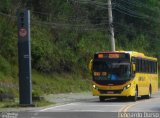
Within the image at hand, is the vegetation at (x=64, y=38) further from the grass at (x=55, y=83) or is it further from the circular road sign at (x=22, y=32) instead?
the circular road sign at (x=22, y=32)

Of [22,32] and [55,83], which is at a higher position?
[22,32]

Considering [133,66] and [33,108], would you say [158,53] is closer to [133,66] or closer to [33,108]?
[133,66]

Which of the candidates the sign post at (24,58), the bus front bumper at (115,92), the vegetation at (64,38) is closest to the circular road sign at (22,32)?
the sign post at (24,58)

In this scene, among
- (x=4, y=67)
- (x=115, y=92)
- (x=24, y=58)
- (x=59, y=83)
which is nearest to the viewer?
(x=24, y=58)

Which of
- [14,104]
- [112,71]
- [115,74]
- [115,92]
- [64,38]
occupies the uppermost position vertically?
[64,38]

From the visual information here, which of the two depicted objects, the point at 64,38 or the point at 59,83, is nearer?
the point at 59,83

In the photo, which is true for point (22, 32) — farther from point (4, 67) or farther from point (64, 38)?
point (64, 38)

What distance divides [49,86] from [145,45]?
2677 centimetres

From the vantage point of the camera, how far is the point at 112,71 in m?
37.2

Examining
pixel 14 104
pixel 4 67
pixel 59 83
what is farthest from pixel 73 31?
pixel 14 104

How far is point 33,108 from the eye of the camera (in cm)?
2973

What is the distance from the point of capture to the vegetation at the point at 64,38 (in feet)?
156

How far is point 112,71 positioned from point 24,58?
8.16 metres

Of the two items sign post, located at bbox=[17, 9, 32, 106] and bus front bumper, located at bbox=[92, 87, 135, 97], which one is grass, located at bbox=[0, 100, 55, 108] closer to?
sign post, located at bbox=[17, 9, 32, 106]
